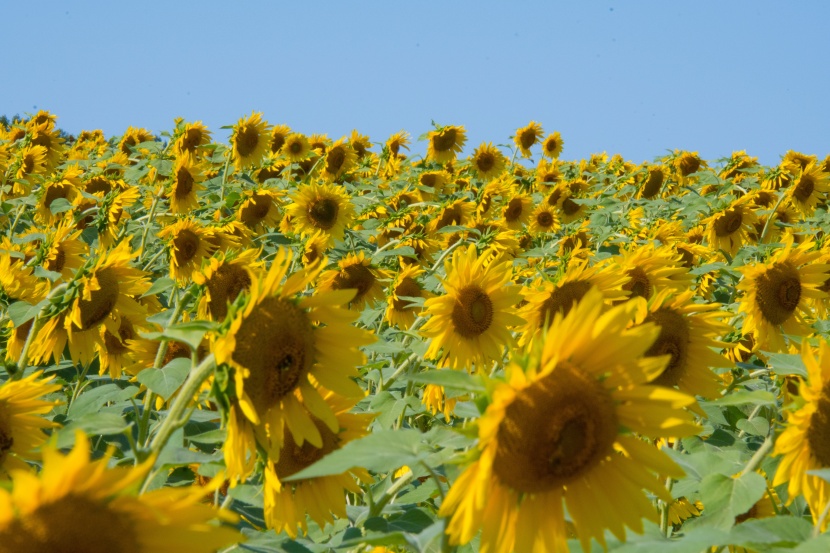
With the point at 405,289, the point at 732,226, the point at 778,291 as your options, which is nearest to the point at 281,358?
the point at 778,291

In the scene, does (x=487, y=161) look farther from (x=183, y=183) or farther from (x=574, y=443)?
(x=574, y=443)

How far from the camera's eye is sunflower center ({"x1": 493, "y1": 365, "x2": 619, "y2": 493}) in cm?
147

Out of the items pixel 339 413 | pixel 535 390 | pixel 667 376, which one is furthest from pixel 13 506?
pixel 667 376

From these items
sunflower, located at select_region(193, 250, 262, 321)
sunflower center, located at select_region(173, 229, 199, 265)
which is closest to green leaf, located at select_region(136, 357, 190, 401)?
sunflower, located at select_region(193, 250, 262, 321)

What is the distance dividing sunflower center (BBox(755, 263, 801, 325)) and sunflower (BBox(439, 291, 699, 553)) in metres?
2.52

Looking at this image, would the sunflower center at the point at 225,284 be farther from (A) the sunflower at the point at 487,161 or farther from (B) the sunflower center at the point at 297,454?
(A) the sunflower at the point at 487,161

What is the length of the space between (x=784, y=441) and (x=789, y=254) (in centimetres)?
Answer: 218

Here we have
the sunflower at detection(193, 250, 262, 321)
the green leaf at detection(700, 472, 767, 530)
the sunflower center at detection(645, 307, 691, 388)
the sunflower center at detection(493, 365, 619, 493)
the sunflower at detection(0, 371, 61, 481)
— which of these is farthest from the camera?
the sunflower at detection(193, 250, 262, 321)

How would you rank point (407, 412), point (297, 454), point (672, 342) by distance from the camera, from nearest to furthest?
point (297, 454)
point (672, 342)
point (407, 412)

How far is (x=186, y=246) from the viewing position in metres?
4.87

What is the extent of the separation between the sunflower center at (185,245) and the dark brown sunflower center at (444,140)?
5390mm

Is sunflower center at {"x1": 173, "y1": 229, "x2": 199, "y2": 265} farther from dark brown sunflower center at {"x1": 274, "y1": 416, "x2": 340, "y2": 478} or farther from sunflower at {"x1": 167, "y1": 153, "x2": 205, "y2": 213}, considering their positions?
dark brown sunflower center at {"x1": 274, "y1": 416, "x2": 340, "y2": 478}

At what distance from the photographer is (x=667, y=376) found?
9.30 feet

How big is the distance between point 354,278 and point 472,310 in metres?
1.82
